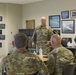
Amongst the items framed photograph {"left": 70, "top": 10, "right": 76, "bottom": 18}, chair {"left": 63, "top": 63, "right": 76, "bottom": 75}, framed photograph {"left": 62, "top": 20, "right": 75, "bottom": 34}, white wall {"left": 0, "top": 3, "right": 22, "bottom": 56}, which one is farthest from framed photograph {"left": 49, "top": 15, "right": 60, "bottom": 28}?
chair {"left": 63, "top": 63, "right": 76, "bottom": 75}

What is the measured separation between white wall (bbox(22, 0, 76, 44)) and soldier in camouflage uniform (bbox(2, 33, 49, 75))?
601cm

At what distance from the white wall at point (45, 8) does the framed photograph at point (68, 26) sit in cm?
18

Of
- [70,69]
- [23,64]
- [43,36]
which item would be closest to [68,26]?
[43,36]

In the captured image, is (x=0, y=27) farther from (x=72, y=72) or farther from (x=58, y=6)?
(x=72, y=72)

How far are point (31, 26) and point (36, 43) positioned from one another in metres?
4.62

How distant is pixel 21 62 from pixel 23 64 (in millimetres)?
34

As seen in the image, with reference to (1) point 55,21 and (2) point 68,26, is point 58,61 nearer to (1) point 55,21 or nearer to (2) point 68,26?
(2) point 68,26

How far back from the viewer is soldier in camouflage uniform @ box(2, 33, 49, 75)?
2.34 meters

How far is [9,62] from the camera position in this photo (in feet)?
7.82

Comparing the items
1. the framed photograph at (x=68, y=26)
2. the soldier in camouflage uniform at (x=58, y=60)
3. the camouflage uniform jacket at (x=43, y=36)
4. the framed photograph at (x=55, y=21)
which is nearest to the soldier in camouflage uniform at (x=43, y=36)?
the camouflage uniform jacket at (x=43, y=36)

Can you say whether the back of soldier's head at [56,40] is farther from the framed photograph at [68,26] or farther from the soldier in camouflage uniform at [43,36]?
the framed photograph at [68,26]

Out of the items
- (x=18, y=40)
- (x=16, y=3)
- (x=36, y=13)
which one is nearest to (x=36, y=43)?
(x=18, y=40)

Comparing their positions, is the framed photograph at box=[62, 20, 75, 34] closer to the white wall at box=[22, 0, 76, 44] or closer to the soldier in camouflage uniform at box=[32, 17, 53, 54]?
the white wall at box=[22, 0, 76, 44]

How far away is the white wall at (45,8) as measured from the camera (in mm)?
8359
